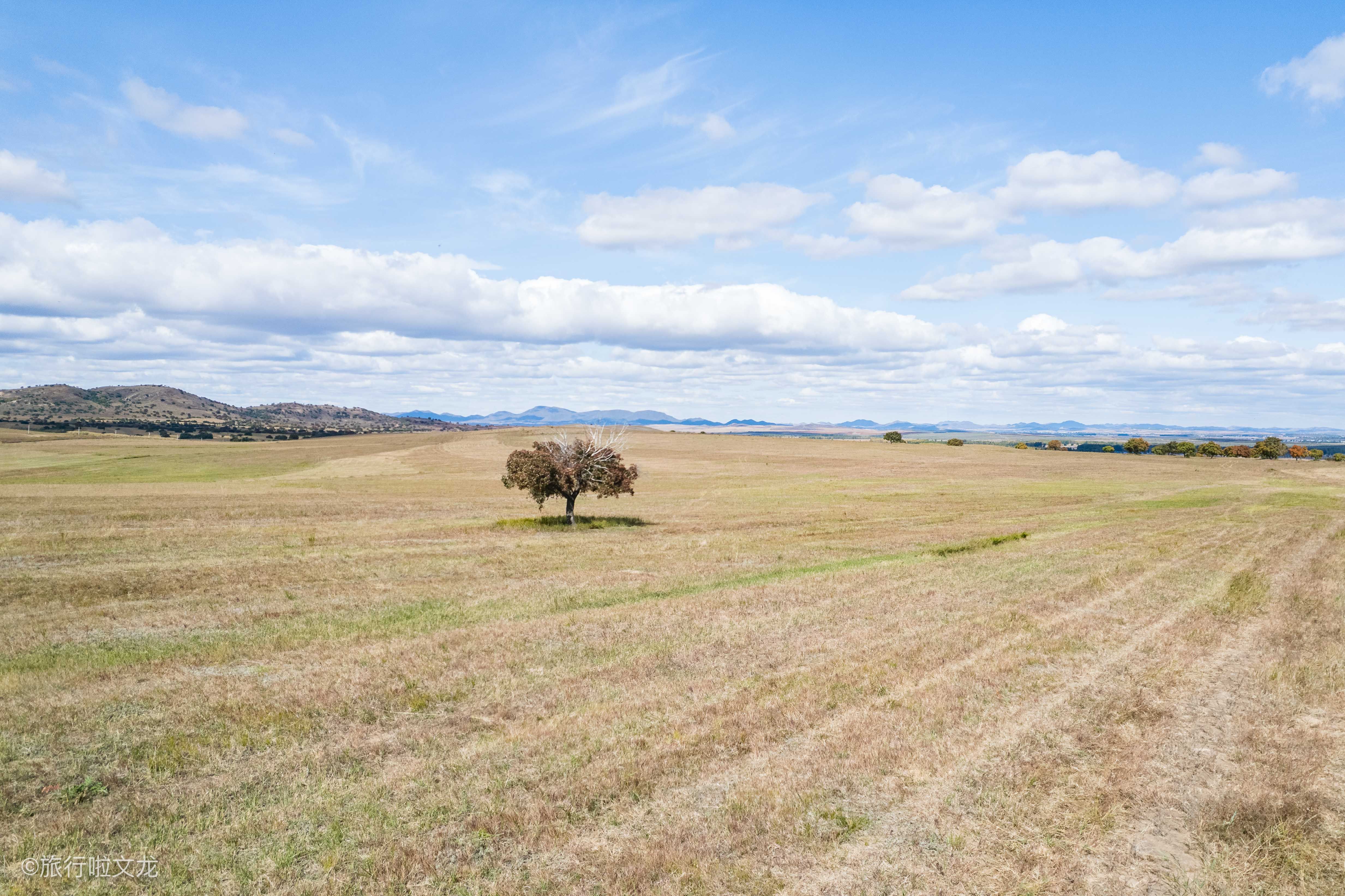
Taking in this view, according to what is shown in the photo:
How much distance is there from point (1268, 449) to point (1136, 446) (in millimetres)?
24518

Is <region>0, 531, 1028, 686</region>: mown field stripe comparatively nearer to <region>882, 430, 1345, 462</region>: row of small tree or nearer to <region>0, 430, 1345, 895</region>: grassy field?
<region>0, 430, 1345, 895</region>: grassy field

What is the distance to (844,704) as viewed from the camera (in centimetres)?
1319

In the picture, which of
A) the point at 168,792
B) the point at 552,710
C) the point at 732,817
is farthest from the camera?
the point at 552,710

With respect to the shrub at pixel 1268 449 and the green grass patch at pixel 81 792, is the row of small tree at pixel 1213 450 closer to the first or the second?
the shrub at pixel 1268 449

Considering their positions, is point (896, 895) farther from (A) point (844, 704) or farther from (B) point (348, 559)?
(B) point (348, 559)

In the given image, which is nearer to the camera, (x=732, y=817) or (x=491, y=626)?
(x=732, y=817)

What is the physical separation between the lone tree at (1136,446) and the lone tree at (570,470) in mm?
157102

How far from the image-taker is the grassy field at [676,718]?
8289 mm

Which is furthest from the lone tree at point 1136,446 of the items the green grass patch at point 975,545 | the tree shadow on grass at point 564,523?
the tree shadow on grass at point 564,523

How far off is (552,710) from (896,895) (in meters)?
7.25

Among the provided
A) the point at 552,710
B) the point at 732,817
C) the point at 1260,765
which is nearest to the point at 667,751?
the point at 732,817

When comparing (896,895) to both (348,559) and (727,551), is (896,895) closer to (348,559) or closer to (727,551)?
(727,551)

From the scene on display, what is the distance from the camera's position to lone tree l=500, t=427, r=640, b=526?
4466cm

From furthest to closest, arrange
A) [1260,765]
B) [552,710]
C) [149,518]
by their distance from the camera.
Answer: [149,518]
[552,710]
[1260,765]
